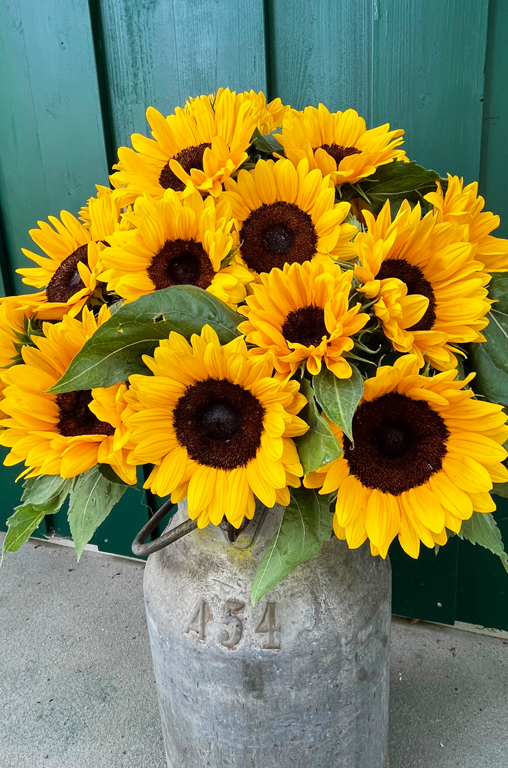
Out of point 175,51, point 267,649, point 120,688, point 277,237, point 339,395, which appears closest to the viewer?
point 339,395

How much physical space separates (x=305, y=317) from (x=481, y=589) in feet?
3.18

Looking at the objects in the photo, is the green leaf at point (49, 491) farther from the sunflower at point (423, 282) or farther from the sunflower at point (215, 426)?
the sunflower at point (423, 282)

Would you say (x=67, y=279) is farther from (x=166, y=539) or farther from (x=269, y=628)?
(x=269, y=628)

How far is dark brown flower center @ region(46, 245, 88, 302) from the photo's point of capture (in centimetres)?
59

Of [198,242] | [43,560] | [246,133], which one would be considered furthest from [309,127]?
[43,560]

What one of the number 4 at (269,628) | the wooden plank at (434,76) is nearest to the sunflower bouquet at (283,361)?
the number 4 at (269,628)

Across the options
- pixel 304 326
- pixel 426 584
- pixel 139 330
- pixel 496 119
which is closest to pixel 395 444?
pixel 304 326

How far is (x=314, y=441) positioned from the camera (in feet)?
1.53

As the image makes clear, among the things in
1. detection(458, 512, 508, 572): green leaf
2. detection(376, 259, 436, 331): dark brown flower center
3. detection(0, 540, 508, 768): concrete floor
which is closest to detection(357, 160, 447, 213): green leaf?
detection(376, 259, 436, 331): dark brown flower center

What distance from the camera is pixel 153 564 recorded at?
79 centimetres

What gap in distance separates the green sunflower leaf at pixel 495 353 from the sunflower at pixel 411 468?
0.07 metres

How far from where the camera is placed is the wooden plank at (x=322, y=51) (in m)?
0.94

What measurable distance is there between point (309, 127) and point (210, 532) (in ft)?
1.48

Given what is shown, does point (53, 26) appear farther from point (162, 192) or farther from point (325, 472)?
point (325, 472)
